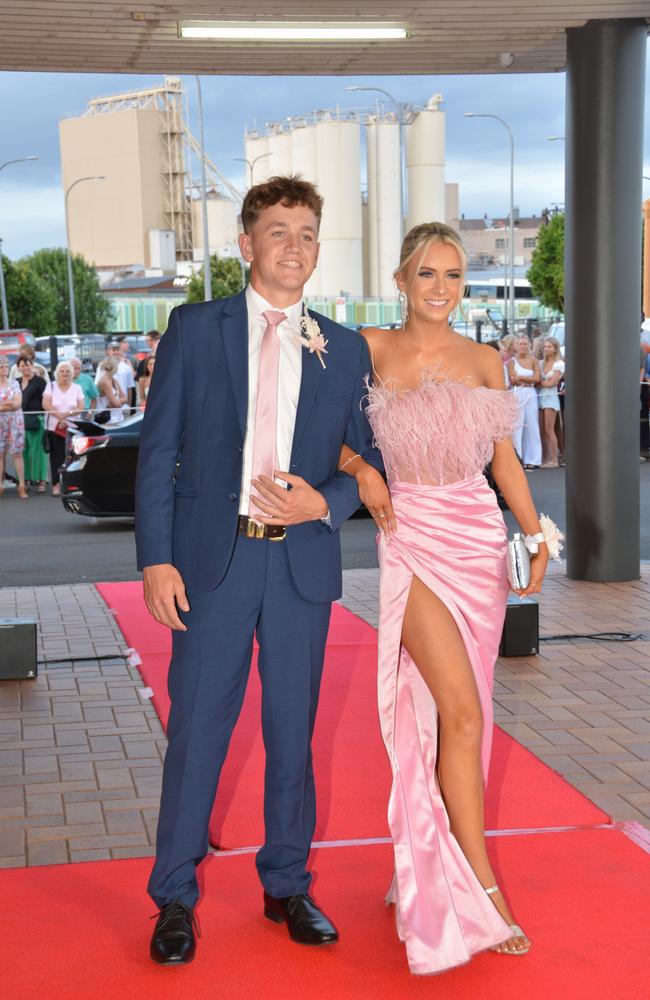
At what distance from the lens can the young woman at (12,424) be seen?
16875mm

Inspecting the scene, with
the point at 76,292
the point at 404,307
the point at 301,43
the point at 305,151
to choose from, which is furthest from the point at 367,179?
the point at 404,307

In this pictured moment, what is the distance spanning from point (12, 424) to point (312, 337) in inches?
550

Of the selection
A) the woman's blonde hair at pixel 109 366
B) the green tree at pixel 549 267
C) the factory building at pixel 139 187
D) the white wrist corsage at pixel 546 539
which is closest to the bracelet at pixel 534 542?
the white wrist corsage at pixel 546 539

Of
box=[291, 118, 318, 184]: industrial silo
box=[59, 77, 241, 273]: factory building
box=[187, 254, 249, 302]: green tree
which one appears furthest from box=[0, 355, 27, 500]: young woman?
box=[59, 77, 241, 273]: factory building

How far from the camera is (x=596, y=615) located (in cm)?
843

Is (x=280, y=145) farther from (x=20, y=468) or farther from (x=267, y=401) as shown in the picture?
(x=267, y=401)

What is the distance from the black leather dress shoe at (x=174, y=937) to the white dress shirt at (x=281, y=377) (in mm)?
1096

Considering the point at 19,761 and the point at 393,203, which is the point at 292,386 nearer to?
the point at 19,761

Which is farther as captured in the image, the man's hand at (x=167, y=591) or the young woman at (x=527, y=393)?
the young woman at (x=527, y=393)

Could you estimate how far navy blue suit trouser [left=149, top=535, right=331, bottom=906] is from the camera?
3.50 meters

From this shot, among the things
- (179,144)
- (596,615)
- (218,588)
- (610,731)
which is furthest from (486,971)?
(179,144)

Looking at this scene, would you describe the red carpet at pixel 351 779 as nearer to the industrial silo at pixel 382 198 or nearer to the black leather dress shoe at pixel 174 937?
the black leather dress shoe at pixel 174 937

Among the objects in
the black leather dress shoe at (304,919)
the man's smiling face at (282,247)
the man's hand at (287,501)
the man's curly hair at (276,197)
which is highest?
the man's curly hair at (276,197)

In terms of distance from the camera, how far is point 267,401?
11.6ft
